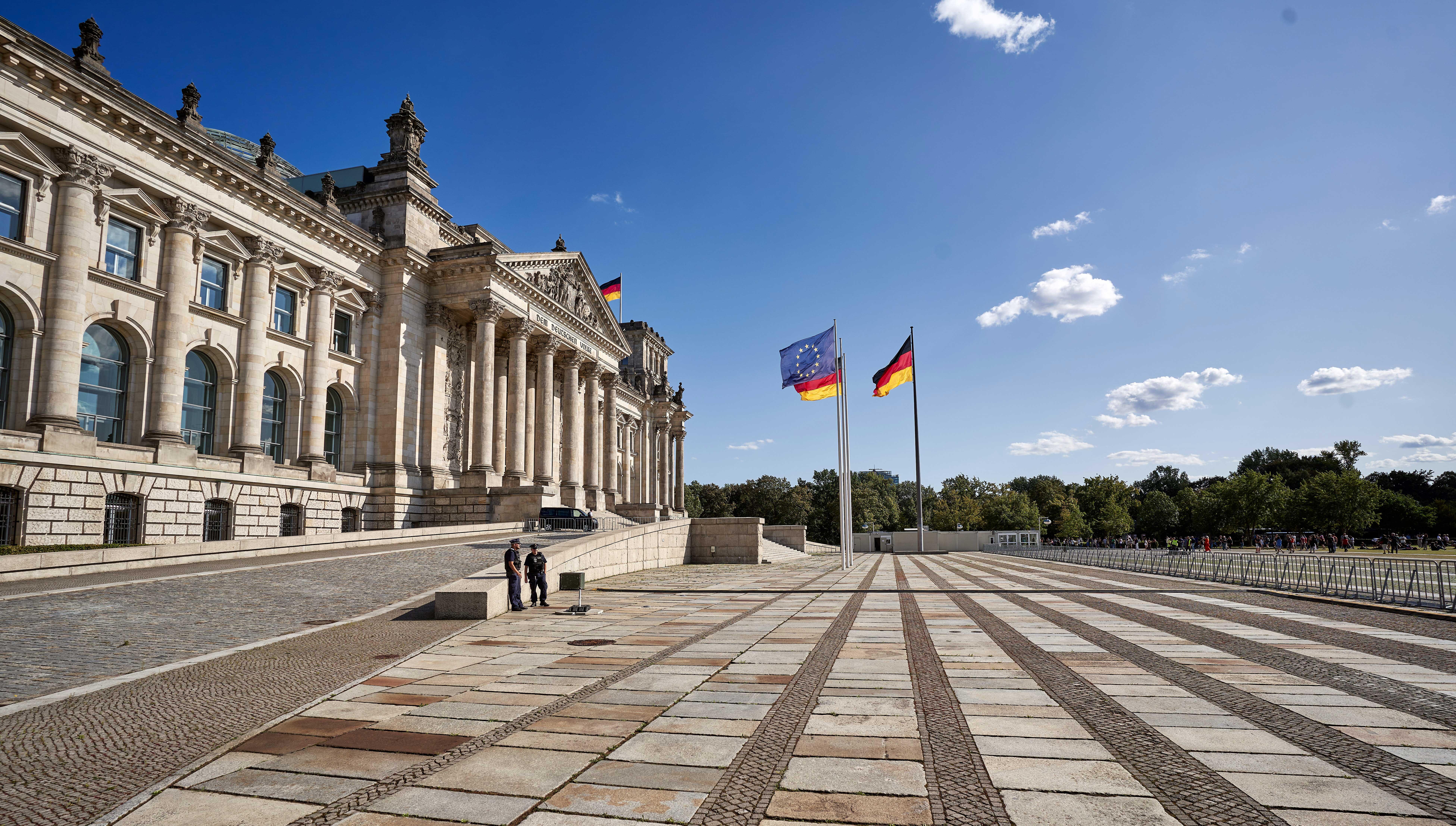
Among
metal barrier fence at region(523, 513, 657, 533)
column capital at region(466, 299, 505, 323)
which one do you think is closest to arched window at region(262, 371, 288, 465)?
column capital at region(466, 299, 505, 323)

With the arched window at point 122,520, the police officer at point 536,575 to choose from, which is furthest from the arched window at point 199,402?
the police officer at point 536,575

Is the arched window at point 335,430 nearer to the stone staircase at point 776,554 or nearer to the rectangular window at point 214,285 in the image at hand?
the rectangular window at point 214,285

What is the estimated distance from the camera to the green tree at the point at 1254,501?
82312 mm

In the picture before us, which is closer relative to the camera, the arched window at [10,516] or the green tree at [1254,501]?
the arched window at [10,516]

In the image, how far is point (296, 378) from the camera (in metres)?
35.7

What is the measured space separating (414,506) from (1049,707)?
38.7 metres

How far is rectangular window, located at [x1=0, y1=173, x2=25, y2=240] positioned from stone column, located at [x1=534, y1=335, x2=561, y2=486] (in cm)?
2653

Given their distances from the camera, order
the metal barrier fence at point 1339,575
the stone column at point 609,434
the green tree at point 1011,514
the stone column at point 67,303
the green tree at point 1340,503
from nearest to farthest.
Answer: the metal barrier fence at point 1339,575 → the stone column at point 67,303 → the stone column at point 609,434 → the green tree at point 1340,503 → the green tree at point 1011,514

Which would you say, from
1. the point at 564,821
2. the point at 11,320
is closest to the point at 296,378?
the point at 11,320

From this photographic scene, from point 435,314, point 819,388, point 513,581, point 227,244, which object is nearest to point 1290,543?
point 819,388

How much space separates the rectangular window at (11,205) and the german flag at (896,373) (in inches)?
1427

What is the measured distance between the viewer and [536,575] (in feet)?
57.5

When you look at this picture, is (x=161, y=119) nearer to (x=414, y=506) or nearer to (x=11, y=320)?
(x=11, y=320)

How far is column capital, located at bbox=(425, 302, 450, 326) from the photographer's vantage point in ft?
142
